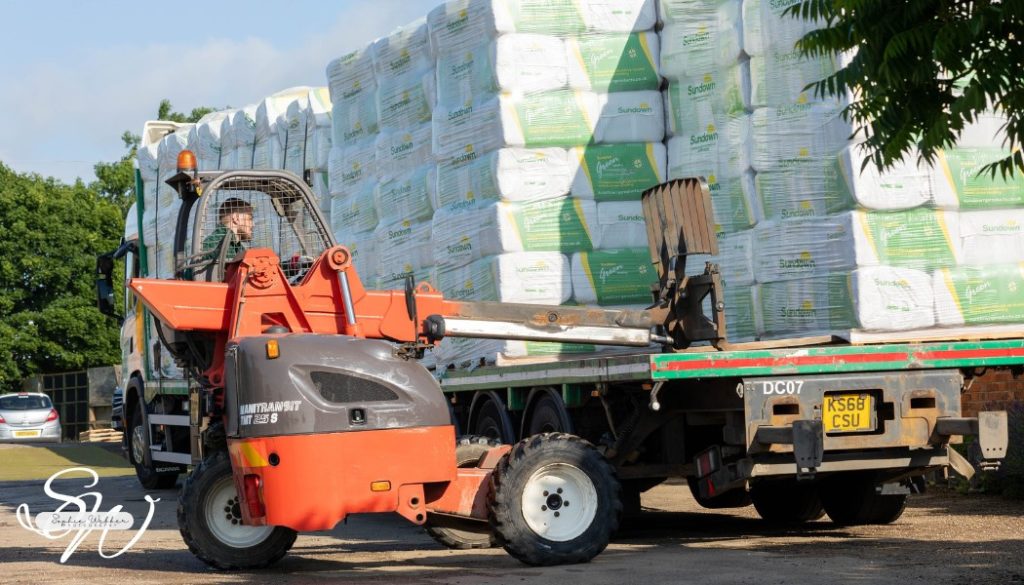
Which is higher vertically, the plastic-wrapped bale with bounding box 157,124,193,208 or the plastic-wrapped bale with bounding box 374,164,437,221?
the plastic-wrapped bale with bounding box 157,124,193,208

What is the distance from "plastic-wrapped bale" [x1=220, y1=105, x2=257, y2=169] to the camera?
1638 centimetres

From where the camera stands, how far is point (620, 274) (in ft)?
35.1

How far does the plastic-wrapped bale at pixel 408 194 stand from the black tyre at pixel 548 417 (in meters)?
2.05

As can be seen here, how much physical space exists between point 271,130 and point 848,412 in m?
8.73

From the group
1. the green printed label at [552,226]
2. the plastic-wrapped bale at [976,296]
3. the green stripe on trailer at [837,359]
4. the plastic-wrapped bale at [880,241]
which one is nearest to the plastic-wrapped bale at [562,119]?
the green printed label at [552,226]

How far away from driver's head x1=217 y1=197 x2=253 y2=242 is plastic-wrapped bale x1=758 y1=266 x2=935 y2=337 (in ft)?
11.5

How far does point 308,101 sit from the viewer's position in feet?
49.9

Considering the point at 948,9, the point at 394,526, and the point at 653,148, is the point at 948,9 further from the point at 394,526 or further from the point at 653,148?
the point at 394,526

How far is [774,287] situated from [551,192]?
67.9 inches

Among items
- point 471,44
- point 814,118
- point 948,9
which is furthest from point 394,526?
point 948,9

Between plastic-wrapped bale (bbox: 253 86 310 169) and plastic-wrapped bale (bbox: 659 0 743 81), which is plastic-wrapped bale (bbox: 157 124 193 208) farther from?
plastic-wrapped bale (bbox: 659 0 743 81)

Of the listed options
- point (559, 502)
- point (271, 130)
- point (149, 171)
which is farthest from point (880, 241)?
point (149, 171)

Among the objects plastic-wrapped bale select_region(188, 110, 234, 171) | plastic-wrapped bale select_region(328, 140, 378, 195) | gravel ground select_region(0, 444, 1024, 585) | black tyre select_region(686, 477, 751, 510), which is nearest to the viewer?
gravel ground select_region(0, 444, 1024, 585)

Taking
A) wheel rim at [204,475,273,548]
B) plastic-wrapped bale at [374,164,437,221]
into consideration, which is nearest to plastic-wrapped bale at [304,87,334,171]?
plastic-wrapped bale at [374,164,437,221]
